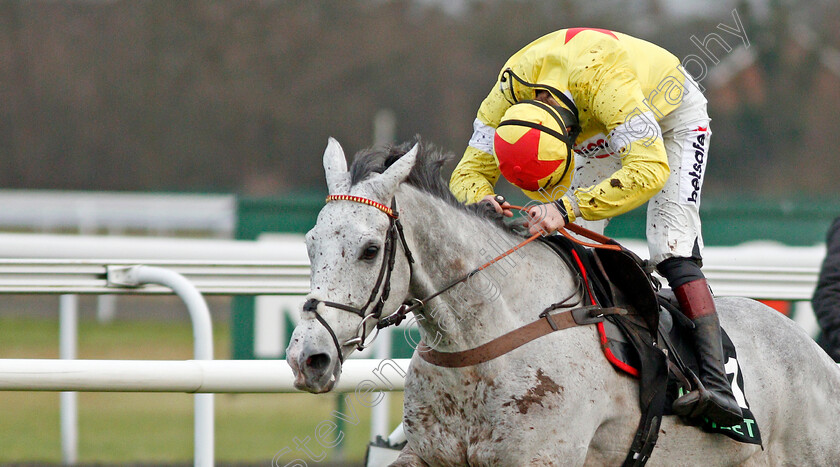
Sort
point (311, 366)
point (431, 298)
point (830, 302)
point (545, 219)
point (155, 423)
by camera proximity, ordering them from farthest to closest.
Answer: point (155, 423) < point (830, 302) < point (545, 219) < point (431, 298) < point (311, 366)

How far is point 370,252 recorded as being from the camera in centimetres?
278

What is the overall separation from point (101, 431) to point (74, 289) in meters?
3.55

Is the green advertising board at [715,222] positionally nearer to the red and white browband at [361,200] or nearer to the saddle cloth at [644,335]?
the saddle cloth at [644,335]

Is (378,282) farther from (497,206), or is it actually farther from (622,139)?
(622,139)

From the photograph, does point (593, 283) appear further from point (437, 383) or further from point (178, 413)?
point (178, 413)

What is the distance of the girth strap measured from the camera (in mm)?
3064

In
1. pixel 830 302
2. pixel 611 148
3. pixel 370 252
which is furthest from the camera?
pixel 830 302

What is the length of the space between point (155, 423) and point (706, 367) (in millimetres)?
5347

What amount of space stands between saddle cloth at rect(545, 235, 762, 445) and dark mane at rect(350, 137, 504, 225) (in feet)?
1.31

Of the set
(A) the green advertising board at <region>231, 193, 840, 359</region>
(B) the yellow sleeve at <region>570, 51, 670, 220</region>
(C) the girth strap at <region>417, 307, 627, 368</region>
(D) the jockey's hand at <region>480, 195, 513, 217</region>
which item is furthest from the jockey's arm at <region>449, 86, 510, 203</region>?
(A) the green advertising board at <region>231, 193, 840, 359</region>

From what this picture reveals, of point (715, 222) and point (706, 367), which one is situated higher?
point (706, 367)

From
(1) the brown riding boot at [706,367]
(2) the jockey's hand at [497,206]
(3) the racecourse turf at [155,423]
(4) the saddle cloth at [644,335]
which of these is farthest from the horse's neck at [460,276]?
(3) the racecourse turf at [155,423]

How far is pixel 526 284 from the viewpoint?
10.6 ft

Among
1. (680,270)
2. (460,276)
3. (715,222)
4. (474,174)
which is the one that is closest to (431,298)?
(460,276)
